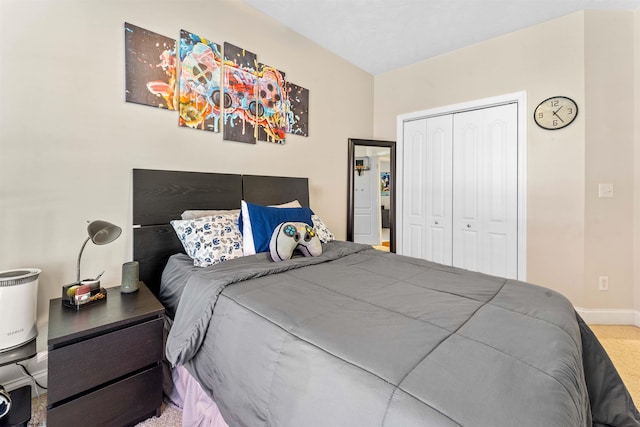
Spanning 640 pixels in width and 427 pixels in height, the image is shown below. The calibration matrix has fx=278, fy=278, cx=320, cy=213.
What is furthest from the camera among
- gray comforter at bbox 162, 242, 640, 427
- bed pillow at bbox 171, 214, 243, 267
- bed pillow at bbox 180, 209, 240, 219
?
bed pillow at bbox 180, 209, 240, 219

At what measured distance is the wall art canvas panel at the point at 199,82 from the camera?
209 cm

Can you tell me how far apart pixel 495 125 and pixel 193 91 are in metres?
3.00

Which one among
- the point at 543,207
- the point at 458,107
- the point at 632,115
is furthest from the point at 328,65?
the point at 632,115

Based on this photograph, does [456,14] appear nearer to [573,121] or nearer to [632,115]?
[573,121]

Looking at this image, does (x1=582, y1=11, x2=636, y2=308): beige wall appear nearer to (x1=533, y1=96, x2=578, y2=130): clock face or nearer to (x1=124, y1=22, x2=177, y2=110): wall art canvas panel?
(x1=533, y1=96, x2=578, y2=130): clock face

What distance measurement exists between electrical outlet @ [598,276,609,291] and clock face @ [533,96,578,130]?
1.47 m

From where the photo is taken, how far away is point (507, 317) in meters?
1.05

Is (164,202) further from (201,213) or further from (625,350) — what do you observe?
(625,350)

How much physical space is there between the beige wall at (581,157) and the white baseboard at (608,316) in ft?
0.18

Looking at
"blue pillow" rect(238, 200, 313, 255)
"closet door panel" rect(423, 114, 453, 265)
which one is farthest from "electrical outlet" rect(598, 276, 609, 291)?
"blue pillow" rect(238, 200, 313, 255)

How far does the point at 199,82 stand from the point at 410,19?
6.73 feet

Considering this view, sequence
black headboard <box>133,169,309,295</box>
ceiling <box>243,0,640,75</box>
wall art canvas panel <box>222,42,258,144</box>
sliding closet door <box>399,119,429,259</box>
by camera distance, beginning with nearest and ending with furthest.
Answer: black headboard <box>133,169,309,295</box>
wall art canvas panel <box>222,42,258,144</box>
ceiling <box>243,0,640,75</box>
sliding closet door <box>399,119,429,259</box>

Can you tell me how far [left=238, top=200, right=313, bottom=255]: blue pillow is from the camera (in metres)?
1.91

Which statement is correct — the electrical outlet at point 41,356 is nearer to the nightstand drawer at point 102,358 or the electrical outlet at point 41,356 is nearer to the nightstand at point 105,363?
the nightstand at point 105,363
